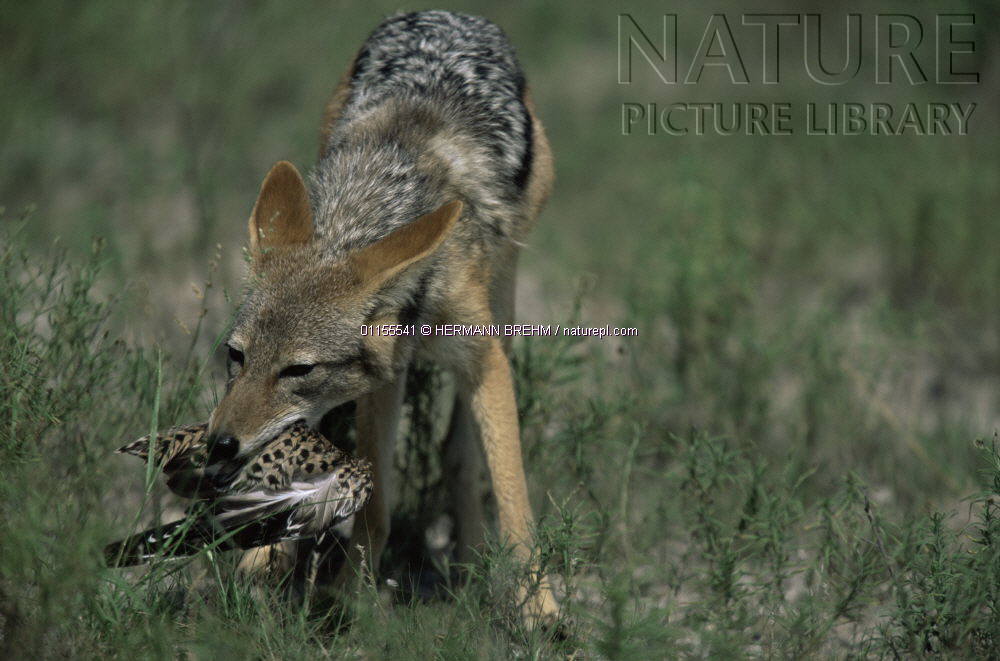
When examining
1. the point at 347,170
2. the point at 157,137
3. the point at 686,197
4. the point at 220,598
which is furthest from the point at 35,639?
the point at 157,137

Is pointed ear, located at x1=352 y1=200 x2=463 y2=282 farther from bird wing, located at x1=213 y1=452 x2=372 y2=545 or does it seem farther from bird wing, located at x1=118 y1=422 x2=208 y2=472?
bird wing, located at x1=118 y1=422 x2=208 y2=472

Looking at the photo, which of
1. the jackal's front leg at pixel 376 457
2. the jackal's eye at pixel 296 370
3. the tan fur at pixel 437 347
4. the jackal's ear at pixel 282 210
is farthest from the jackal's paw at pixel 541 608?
the jackal's ear at pixel 282 210

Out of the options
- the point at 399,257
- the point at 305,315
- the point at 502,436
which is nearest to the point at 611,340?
the point at 502,436

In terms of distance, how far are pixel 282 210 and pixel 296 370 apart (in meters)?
0.77

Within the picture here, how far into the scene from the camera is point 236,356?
3666 millimetres

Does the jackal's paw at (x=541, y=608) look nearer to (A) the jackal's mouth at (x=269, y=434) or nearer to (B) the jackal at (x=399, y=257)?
(B) the jackal at (x=399, y=257)

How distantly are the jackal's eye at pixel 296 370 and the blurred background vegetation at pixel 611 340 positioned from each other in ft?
0.96

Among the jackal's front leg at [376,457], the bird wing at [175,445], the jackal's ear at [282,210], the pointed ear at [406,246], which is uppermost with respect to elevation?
the jackal's ear at [282,210]

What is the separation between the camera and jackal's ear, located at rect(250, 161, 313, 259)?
390 cm

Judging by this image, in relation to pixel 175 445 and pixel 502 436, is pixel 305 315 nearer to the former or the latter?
pixel 175 445

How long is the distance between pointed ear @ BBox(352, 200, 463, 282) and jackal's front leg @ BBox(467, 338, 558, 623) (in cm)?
70

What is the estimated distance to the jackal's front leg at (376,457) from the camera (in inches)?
168

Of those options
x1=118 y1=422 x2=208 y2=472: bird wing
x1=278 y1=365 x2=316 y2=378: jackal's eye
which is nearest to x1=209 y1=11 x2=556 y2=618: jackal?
x1=278 y1=365 x2=316 y2=378: jackal's eye

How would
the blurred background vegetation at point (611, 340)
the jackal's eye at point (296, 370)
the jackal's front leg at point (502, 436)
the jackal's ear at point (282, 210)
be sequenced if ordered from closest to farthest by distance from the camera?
the blurred background vegetation at point (611, 340)
the jackal's eye at point (296, 370)
the jackal's ear at point (282, 210)
the jackal's front leg at point (502, 436)
